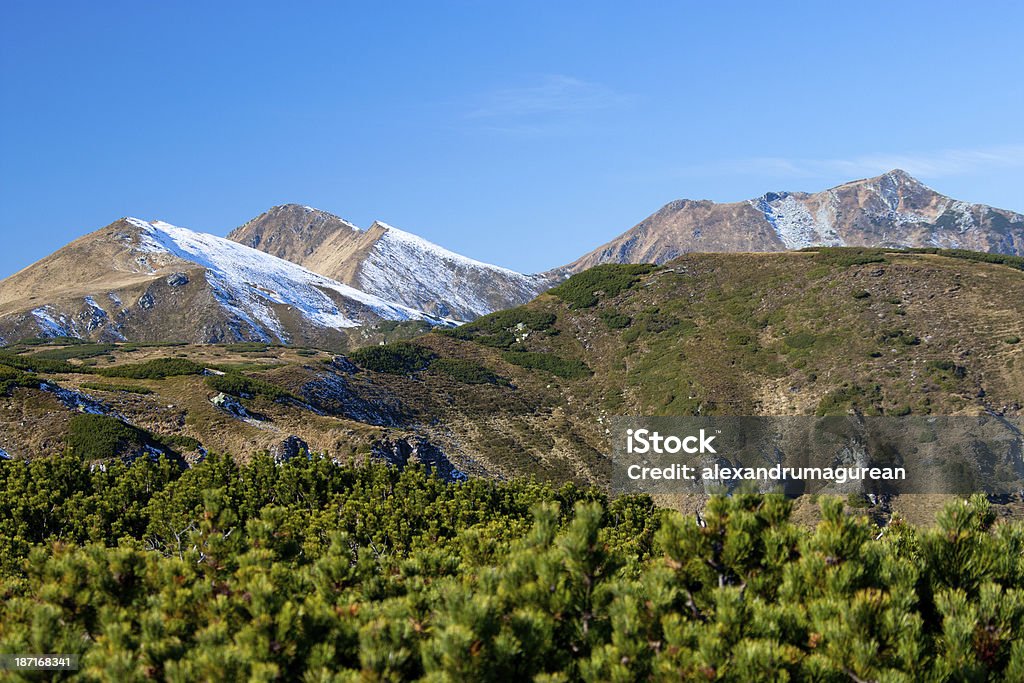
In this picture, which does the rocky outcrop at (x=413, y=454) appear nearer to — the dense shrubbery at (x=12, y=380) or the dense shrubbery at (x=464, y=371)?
the dense shrubbery at (x=12, y=380)

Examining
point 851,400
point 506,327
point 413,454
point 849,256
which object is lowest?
point 413,454

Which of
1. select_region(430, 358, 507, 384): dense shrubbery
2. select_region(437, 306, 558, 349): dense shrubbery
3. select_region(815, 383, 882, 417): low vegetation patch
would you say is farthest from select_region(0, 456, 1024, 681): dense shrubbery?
select_region(437, 306, 558, 349): dense shrubbery

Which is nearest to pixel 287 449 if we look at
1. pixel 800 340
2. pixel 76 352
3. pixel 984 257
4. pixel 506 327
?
pixel 800 340

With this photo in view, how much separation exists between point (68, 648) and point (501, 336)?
116 meters

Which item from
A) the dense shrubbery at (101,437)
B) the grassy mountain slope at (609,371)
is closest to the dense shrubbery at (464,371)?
the grassy mountain slope at (609,371)

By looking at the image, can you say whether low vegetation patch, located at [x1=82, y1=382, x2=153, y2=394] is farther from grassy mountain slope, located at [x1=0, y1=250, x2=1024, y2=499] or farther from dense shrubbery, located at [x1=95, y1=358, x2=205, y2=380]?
dense shrubbery, located at [x1=95, y1=358, x2=205, y2=380]

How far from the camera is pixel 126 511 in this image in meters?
30.1

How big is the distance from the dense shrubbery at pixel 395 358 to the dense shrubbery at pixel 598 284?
27784 mm

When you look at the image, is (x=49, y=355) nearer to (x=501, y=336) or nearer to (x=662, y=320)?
(x=501, y=336)

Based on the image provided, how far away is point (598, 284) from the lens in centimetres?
13650

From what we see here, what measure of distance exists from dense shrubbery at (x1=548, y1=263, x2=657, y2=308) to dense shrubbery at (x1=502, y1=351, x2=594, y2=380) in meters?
15.3

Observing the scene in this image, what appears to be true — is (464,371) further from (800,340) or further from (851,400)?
(851,400)

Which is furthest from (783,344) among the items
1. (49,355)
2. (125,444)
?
(49,355)

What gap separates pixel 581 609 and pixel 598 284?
12556 centimetres
